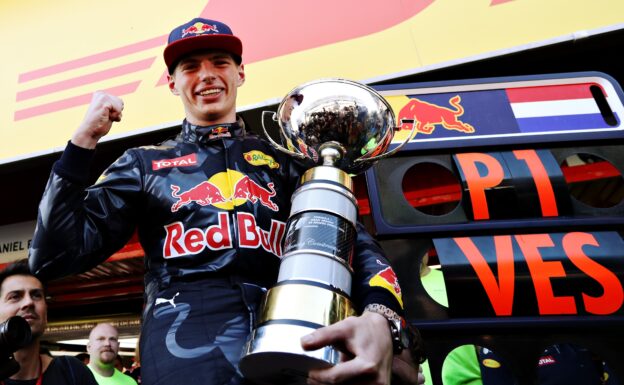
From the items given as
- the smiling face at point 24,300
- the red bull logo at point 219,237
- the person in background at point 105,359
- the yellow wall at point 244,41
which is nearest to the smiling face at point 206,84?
the red bull logo at point 219,237

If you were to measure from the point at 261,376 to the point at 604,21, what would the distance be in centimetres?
194

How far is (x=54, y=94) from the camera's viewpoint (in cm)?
291

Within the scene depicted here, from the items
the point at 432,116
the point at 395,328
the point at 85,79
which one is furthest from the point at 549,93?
the point at 85,79

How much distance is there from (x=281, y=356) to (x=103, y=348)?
2935mm

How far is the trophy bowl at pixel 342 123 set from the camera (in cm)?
91

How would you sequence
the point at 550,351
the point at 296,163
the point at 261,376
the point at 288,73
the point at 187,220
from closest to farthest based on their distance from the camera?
1. the point at 261,376
2. the point at 187,220
3. the point at 296,163
4. the point at 550,351
5. the point at 288,73

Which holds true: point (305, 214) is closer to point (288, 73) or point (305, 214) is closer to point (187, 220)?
point (187, 220)

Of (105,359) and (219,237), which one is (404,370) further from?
(105,359)

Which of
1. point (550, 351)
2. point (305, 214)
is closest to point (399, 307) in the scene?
point (305, 214)

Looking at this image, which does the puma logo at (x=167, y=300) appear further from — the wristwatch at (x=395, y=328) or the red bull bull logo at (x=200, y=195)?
the wristwatch at (x=395, y=328)

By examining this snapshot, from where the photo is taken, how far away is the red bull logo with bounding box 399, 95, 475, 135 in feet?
3.50

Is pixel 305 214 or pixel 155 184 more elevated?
pixel 155 184

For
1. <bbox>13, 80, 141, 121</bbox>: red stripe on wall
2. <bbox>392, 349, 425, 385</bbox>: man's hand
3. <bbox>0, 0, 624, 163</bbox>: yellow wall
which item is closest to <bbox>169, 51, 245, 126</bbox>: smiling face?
<bbox>392, 349, 425, 385</bbox>: man's hand

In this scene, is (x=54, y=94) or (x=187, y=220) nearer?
(x=187, y=220)
